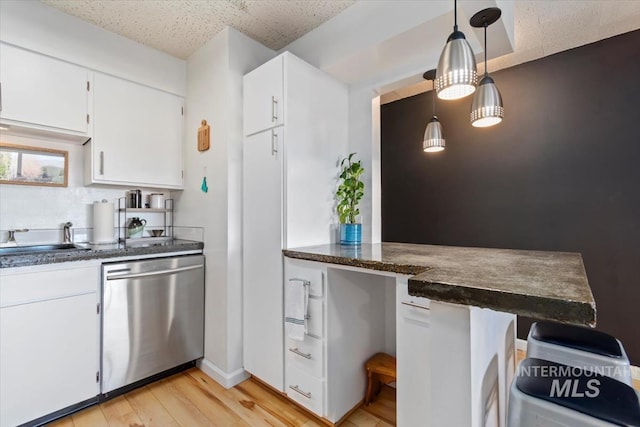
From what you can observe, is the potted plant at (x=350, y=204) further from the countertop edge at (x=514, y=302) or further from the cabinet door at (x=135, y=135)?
the cabinet door at (x=135, y=135)

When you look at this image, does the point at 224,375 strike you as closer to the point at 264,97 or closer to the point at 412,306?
the point at 412,306

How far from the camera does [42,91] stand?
1.92m

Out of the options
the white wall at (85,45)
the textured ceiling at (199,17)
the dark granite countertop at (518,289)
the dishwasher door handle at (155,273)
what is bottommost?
the dishwasher door handle at (155,273)

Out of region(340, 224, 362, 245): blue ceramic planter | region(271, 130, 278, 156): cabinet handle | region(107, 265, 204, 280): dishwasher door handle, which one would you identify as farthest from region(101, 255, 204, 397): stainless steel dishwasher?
region(340, 224, 362, 245): blue ceramic planter

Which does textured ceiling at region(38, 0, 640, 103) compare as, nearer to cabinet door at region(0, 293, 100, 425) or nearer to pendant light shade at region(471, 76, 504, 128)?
pendant light shade at region(471, 76, 504, 128)

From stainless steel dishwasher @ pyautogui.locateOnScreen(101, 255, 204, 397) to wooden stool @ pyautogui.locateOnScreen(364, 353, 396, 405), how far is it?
4.29ft

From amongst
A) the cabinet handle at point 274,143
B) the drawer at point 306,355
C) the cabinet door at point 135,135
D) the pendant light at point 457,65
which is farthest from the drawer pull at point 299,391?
the cabinet door at point 135,135

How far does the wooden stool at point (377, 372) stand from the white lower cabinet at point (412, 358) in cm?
34

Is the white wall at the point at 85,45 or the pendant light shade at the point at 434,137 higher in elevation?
the white wall at the point at 85,45

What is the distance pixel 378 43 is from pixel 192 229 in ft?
6.47

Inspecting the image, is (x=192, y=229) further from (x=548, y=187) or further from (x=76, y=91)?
(x=548, y=187)

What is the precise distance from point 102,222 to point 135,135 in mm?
729

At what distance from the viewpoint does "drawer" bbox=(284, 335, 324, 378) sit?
64.5 inches

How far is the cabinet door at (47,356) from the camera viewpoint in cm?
152
